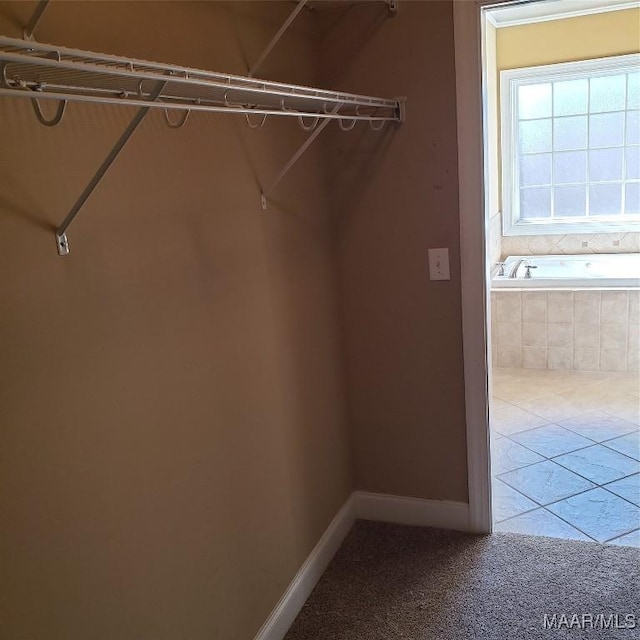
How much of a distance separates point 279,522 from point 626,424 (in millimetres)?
2281

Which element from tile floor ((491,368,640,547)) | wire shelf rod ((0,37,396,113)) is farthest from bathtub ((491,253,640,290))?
wire shelf rod ((0,37,396,113))

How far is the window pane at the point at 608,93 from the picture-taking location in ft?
16.4

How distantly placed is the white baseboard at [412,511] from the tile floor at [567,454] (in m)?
0.18

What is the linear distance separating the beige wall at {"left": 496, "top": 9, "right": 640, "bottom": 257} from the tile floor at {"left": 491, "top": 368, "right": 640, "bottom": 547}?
141cm

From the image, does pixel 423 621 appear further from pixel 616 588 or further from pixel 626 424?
pixel 626 424

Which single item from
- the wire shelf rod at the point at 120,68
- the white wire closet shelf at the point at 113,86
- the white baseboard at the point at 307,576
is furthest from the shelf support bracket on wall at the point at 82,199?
the white baseboard at the point at 307,576

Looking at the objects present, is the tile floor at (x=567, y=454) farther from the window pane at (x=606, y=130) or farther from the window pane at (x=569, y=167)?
the window pane at (x=606, y=130)

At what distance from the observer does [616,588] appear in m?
2.12

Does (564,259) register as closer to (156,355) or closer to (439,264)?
(439,264)

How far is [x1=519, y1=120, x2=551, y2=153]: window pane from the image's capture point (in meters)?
5.27

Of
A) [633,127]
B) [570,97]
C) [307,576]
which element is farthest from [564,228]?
[307,576]

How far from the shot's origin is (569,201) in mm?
5328

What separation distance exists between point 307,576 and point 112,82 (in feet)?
5.74

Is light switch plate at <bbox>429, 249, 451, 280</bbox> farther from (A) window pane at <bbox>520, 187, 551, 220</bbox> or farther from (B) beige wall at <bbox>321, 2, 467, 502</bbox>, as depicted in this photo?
(A) window pane at <bbox>520, 187, 551, 220</bbox>
